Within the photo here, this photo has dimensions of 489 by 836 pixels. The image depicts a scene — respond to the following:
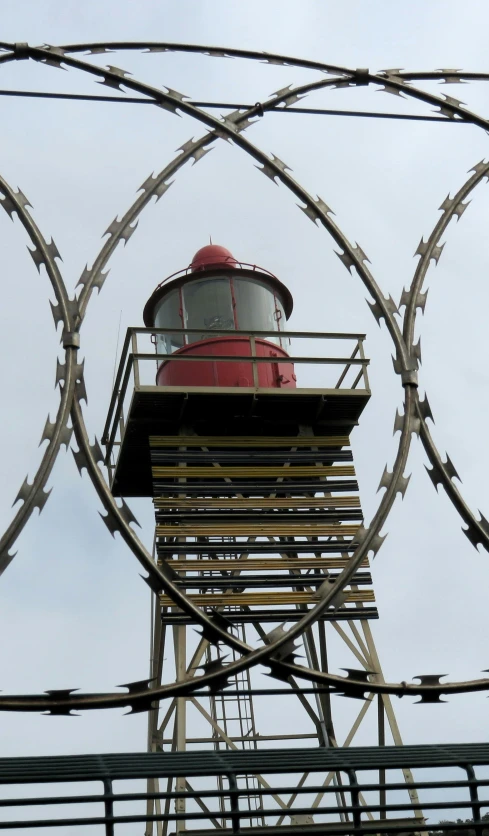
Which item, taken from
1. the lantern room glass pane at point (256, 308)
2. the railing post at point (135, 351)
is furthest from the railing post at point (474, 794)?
the lantern room glass pane at point (256, 308)

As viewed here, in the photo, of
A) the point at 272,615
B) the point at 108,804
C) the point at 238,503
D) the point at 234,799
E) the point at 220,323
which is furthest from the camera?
the point at 220,323

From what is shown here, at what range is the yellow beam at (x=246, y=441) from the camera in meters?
15.5

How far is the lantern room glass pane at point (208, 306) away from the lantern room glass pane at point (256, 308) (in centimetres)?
13

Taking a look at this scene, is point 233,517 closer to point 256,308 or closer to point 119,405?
point 119,405

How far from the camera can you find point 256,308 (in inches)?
658

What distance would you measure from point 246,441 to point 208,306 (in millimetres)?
2052

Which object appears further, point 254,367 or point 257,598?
point 254,367

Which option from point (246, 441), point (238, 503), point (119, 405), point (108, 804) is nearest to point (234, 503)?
point (238, 503)

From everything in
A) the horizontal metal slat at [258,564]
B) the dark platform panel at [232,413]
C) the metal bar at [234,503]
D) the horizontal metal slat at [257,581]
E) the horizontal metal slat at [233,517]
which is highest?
the dark platform panel at [232,413]

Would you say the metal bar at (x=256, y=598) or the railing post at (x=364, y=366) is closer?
the metal bar at (x=256, y=598)

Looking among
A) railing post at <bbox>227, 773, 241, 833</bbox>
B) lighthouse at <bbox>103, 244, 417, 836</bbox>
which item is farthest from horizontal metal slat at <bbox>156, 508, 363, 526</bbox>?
railing post at <bbox>227, 773, 241, 833</bbox>

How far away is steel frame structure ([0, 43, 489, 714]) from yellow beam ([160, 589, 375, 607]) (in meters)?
6.93

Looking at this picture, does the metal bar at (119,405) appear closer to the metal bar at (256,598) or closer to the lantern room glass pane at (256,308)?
the lantern room glass pane at (256,308)

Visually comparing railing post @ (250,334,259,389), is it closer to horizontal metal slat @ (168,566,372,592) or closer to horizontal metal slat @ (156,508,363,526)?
horizontal metal slat @ (156,508,363,526)
